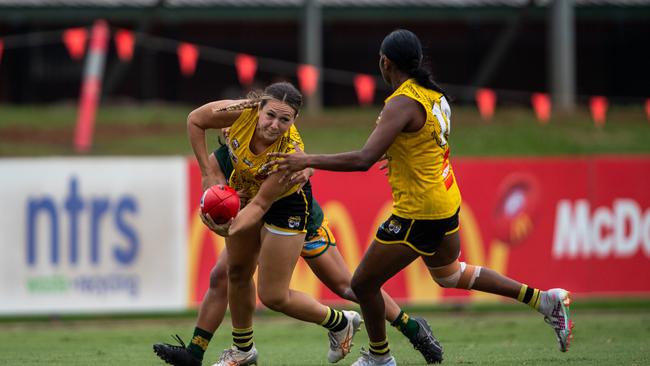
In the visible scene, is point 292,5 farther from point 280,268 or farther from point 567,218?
point 280,268

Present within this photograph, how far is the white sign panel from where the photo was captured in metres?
A: 12.3

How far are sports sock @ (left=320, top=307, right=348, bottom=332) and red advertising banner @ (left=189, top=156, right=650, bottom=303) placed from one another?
514 centimetres

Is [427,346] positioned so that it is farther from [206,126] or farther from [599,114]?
[599,114]

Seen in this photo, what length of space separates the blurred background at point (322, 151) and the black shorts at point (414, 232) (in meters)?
1.39

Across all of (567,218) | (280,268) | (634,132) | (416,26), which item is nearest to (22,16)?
(416,26)

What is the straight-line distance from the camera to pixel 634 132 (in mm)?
20828

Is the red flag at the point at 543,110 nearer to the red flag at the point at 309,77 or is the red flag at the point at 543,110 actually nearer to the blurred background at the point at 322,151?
the blurred background at the point at 322,151

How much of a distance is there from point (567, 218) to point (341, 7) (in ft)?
38.2

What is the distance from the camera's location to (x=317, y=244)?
309 inches

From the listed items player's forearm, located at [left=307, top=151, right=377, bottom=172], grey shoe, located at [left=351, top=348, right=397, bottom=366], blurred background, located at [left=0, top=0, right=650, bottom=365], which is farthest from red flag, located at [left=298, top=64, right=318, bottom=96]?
player's forearm, located at [left=307, top=151, right=377, bottom=172]

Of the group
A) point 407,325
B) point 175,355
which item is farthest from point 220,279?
point 407,325

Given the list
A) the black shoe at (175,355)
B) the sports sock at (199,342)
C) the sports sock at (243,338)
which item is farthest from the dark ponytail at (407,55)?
the black shoe at (175,355)

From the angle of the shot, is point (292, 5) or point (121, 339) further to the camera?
point (292, 5)

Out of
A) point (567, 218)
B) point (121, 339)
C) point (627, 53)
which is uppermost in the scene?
point (627, 53)
